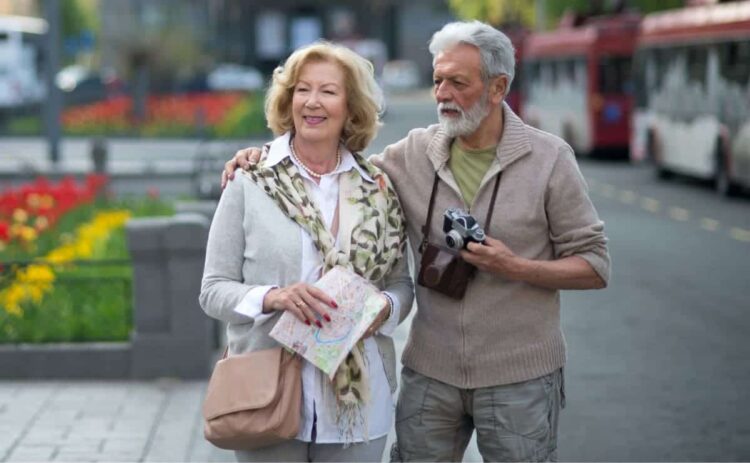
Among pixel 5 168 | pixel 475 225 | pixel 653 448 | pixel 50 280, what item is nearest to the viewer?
pixel 475 225

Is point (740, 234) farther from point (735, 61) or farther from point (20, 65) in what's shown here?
point (20, 65)

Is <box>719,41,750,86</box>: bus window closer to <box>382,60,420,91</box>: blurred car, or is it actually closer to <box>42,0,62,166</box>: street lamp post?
<box>42,0,62,166</box>: street lamp post

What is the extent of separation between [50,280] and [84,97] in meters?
48.2

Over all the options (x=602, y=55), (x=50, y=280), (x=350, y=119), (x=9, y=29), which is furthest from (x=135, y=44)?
(x=350, y=119)

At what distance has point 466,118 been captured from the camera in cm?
456

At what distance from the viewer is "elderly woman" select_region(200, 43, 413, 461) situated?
14.5ft

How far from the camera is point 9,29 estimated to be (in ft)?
198

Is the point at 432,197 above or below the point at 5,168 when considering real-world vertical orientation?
above

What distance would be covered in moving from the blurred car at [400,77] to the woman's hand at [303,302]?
80201 millimetres

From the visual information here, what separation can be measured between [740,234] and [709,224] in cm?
137

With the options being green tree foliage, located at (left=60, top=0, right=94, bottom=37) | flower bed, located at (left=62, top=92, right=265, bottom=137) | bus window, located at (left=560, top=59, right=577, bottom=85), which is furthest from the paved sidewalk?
green tree foliage, located at (left=60, top=0, right=94, bottom=37)

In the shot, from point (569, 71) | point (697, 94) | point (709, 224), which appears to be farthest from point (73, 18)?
point (709, 224)

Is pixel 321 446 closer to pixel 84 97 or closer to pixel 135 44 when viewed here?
pixel 135 44

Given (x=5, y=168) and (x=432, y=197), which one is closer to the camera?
(x=432, y=197)
